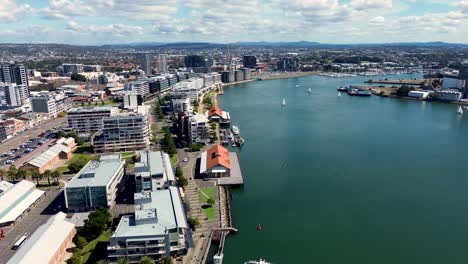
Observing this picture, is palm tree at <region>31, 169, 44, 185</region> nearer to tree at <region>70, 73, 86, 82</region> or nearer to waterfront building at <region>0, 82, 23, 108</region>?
waterfront building at <region>0, 82, 23, 108</region>

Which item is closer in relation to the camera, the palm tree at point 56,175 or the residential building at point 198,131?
the palm tree at point 56,175

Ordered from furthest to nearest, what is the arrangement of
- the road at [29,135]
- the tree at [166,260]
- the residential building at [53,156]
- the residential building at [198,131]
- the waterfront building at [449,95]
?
the waterfront building at [449,95] < the road at [29,135] < the residential building at [198,131] < the residential building at [53,156] < the tree at [166,260]

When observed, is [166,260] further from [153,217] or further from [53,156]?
[53,156]

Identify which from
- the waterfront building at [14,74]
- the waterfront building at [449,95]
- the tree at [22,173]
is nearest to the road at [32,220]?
the tree at [22,173]

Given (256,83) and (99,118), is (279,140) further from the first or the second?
(256,83)

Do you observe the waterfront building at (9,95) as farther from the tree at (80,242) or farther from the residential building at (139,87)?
the tree at (80,242)

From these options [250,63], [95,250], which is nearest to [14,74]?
[95,250]
